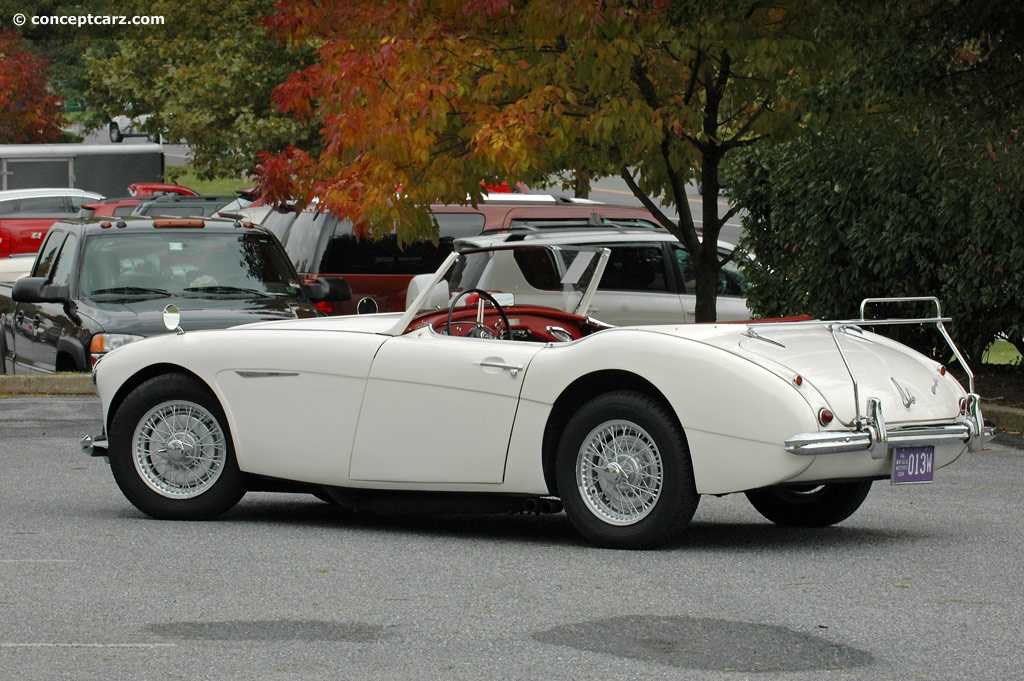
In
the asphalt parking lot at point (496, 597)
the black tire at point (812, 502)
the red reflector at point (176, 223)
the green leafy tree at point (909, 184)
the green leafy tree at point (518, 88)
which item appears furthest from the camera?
the red reflector at point (176, 223)

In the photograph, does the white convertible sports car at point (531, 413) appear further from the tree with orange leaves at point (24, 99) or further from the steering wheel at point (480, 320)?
the tree with orange leaves at point (24, 99)

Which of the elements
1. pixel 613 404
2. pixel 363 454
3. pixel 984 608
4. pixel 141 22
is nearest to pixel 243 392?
pixel 363 454

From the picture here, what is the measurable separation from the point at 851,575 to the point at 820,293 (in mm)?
9107

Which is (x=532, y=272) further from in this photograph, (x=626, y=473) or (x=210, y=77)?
(x=210, y=77)

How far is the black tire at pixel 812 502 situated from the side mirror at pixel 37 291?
263 inches

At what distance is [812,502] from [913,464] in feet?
3.60

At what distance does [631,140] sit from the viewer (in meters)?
15.4

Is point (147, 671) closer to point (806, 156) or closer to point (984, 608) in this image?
point (984, 608)

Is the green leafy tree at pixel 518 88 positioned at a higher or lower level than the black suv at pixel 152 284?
higher

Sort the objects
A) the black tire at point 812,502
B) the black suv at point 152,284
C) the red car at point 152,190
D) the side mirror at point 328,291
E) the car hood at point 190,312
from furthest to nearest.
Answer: the red car at point 152,190, the side mirror at point 328,291, the black suv at point 152,284, the car hood at point 190,312, the black tire at point 812,502

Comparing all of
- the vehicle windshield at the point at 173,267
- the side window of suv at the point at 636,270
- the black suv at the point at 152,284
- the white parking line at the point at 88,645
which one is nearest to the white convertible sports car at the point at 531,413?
the white parking line at the point at 88,645

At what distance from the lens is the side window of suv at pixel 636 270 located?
1581 cm

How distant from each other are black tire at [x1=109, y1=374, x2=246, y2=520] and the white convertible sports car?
0.03 ft

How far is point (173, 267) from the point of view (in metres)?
13.9
